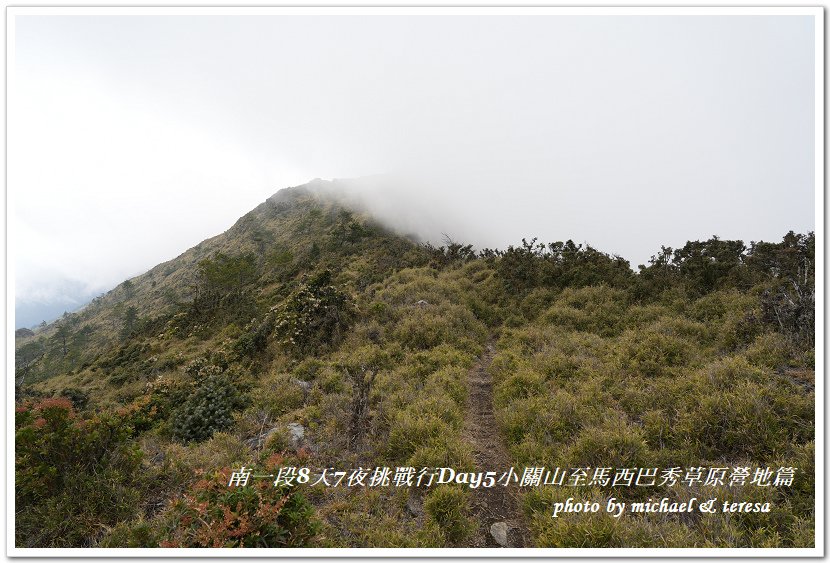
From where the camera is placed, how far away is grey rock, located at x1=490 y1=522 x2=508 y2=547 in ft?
14.3

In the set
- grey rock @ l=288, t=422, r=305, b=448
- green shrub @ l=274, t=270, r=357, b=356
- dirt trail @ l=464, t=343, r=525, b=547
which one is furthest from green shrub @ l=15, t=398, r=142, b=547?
green shrub @ l=274, t=270, r=357, b=356

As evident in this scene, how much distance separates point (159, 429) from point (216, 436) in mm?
2523

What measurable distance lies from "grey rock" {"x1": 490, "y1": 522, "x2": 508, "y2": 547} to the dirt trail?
0.20 feet

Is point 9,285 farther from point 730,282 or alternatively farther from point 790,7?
point 730,282

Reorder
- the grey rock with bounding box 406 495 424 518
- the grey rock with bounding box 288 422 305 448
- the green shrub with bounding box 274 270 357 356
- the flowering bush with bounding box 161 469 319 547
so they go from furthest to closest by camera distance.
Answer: the green shrub with bounding box 274 270 357 356 → the grey rock with bounding box 288 422 305 448 → the grey rock with bounding box 406 495 424 518 → the flowering bush with bounding box 161 469 319 547

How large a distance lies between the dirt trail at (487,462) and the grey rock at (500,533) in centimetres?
→ 6

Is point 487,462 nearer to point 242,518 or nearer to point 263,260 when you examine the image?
point 242,518

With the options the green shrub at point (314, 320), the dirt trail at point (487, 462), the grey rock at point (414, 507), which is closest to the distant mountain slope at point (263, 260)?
the green shrub at point (314, 320)

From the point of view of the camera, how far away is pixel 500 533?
4.38 m

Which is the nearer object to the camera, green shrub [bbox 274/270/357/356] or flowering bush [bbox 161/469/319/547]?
flowering bush [bbox 161/469/319/547]

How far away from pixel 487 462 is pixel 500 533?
5.31ft

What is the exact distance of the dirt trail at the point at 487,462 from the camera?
14.7 feet

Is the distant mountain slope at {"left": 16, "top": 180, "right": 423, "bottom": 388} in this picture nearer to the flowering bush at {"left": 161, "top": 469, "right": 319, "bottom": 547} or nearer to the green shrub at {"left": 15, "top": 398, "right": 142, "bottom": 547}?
the green shrub at {"left": 15, "top": 398, "right": 142, "bottom": 547}

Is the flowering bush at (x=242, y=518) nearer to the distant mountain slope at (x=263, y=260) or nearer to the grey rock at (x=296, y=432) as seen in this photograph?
the grey rock at (x=296, y=432)
